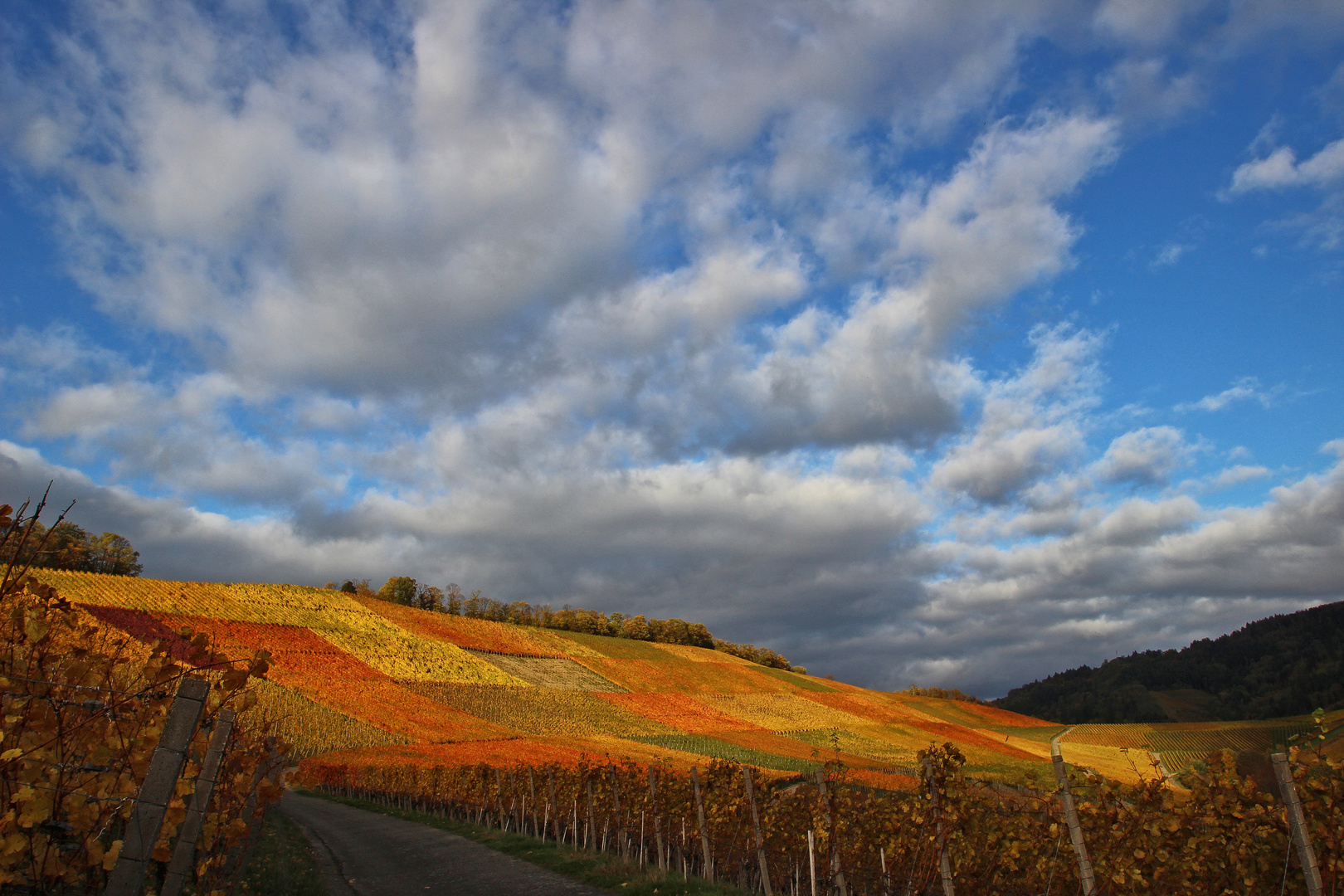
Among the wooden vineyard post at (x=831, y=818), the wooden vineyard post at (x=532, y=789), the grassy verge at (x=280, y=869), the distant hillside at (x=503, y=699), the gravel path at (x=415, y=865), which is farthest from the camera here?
the distant hillside at (x=503, y=699)

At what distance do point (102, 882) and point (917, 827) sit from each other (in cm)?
870

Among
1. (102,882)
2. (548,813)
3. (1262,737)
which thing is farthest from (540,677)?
(102,882)

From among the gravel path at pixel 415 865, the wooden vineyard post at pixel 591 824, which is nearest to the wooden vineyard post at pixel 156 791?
the gravel path at pixel 415 865

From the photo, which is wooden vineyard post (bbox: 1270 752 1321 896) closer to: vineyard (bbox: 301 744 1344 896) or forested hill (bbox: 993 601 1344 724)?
vineyard (bbox: 301 744 1344 896)

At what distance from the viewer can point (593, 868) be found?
45.3ft

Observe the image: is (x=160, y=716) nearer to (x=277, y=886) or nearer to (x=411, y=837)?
(x=277, y=886)

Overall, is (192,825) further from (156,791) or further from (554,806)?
(554,806)

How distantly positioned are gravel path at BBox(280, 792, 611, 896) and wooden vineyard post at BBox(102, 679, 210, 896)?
9.88m

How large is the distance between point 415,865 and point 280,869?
3.65m

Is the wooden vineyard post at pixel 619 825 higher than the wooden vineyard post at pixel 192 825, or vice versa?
the wooden vineyard post at pixel 192 825

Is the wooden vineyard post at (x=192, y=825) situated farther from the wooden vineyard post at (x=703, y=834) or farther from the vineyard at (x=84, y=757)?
the wooden vineyard post at (x=703, y=834)

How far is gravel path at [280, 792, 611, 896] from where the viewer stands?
1239cm

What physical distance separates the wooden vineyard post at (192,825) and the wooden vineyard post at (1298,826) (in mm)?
7894

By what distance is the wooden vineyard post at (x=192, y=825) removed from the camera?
4.69m
